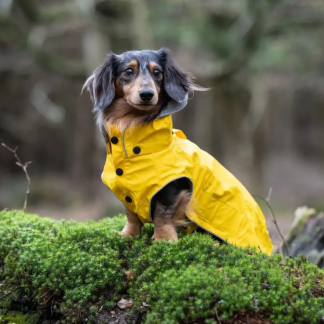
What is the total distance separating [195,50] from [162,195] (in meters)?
12.1

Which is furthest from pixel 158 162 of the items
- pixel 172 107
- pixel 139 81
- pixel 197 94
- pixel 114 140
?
pixel 197 94

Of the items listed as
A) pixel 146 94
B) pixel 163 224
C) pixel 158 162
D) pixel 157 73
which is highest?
pixel 157 73

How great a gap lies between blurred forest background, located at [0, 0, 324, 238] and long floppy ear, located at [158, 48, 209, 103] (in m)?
5.94

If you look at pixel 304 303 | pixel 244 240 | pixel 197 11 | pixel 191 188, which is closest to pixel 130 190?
pixel 191 188

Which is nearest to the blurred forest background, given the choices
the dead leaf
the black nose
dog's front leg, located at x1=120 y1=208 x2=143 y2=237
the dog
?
the dog

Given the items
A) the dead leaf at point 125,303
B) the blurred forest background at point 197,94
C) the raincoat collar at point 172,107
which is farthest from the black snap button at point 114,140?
the blurred forest background at point 197,94

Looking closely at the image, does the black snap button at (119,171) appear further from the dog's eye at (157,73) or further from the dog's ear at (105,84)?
the dog's eye at (157,73)

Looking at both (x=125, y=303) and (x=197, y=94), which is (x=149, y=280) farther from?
(x=197, y=94)

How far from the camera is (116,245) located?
13.3 feet

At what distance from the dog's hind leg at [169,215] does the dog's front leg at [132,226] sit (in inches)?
14.3

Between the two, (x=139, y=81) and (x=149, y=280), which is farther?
(x=139, y=81)

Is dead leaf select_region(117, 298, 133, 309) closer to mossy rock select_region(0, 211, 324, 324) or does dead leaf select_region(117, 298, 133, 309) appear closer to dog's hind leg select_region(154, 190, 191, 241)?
mossy rock select_region(0, 211, 324, 324)

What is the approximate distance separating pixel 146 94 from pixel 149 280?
1509 mm

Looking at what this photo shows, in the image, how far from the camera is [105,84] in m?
4.22
